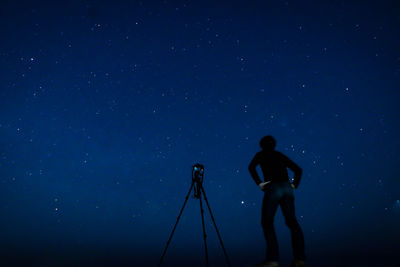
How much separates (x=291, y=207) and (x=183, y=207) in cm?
253

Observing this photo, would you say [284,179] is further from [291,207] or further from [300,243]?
[300,243]

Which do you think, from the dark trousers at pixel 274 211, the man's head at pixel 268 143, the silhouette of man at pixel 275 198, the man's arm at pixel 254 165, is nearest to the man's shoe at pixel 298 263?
the silhouette of man at pixel 275 198

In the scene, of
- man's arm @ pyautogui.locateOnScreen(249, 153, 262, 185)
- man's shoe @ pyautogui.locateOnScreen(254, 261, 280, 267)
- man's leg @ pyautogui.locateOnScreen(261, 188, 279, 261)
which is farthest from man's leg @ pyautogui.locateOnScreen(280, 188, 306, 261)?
man's arm @ pyautogui.locateOnScreen(249, 153, 262, 185)

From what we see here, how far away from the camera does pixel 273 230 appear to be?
3.40m

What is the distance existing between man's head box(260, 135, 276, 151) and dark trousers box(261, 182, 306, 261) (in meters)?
0.54

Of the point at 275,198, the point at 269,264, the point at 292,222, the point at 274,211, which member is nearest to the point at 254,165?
the point at 275,198

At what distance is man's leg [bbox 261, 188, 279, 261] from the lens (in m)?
3.31

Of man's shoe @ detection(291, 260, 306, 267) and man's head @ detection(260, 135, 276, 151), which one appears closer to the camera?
man's shoe @ detection(291, 260, 306, 267)

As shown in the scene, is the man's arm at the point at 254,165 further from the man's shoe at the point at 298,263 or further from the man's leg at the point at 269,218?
the man's shoe at the point at 298,263

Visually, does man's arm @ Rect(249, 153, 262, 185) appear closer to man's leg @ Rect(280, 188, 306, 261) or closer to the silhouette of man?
the silhouette of man

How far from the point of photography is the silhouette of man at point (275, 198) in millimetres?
3238

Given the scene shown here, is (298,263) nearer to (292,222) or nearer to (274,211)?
(292,222)

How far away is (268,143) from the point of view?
147 inches

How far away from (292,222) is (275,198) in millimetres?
361
